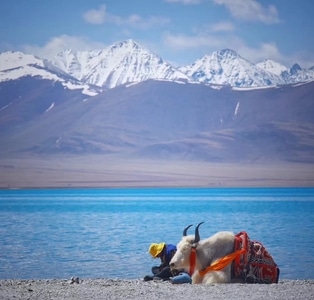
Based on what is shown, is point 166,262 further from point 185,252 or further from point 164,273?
point 185,252

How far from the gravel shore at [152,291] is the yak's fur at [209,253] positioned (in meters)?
0.20

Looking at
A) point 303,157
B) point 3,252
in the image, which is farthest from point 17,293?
point 303,157

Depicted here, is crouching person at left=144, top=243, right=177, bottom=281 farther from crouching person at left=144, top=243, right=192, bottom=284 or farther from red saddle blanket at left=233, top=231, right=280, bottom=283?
red saddle blanket at left=233, top=231, right=280, bottom=283

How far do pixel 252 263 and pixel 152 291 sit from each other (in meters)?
1.11

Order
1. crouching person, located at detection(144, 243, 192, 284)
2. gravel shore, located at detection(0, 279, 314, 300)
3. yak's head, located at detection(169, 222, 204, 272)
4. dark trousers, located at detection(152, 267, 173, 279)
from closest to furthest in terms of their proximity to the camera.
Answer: gravel shore, located at detection(0, 279, 314, 300)
yak's head, located at detection(169, 222, 204, 272)
crouching person, located at detection(144, 243, 192, 284)
dark trousers, located at detection(152, 267, 173, 279)

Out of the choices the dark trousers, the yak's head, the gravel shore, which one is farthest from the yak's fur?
the dark trousers

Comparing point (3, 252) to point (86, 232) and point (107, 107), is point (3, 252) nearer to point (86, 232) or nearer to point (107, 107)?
point (86, 232)

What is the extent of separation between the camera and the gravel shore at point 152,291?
7.81m

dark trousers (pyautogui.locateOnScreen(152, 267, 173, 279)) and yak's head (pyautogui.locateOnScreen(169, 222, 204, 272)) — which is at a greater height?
yak's head (pyautogui.locateOnScreen(169, 222, 204, 272))

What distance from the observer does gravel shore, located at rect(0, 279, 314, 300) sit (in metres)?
7.81

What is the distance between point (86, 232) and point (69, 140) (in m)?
109

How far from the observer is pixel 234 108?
156 meters

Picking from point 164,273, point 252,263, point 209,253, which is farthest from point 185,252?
point 164,273

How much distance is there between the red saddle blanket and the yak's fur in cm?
9
